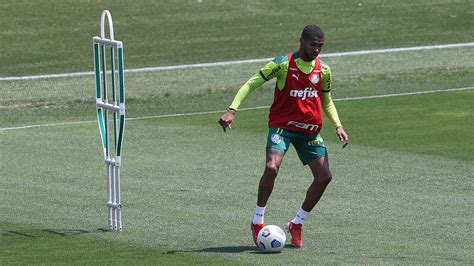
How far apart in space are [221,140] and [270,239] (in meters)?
8.87

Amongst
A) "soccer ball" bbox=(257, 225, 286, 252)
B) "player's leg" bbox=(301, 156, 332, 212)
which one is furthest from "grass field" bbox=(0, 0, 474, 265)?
"player's leg" bbox=(301, 156, 332, 212)

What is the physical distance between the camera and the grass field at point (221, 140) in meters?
15.4

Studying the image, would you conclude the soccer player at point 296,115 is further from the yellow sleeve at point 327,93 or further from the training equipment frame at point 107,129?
the training equipment frame at point 107,129

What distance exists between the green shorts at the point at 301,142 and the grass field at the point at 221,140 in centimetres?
104

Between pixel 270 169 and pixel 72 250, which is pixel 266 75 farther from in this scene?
pixel 72 250

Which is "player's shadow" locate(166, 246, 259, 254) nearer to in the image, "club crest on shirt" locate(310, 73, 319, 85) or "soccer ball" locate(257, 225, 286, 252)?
"soccer ball" locate(257, 225, 286, 252)

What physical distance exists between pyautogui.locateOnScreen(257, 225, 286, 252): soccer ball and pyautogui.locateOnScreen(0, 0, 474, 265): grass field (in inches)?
5.3

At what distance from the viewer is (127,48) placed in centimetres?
3559

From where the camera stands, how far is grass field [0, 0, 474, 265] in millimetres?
15438

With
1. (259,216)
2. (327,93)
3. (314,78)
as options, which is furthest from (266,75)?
(259,216)

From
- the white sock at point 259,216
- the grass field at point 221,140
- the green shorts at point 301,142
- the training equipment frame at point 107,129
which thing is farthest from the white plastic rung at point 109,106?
the white sock at point 259,216

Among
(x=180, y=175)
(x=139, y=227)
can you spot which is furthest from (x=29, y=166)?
(x=139, y=227)

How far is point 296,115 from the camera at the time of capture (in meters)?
15.0

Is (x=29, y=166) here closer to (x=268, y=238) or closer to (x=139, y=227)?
(x=139, y=227)
